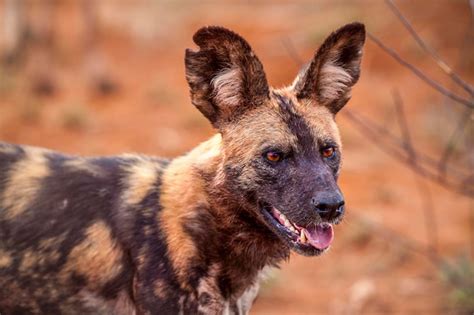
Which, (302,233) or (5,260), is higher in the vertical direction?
(5,260)

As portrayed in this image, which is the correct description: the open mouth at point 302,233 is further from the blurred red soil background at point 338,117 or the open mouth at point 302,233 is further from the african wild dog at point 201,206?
the blurred red soil background at point 338,117

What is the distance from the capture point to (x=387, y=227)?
305 inches

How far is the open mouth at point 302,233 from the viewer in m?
3.22

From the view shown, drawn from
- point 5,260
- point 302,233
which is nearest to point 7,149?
point 5,260

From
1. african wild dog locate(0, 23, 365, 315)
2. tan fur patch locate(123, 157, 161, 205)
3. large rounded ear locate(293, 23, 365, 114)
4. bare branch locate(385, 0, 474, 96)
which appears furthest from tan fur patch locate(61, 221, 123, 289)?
bare branch locate(385, 0, 474, 96)

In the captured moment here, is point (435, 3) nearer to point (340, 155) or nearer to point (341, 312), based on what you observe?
point (341, 312)

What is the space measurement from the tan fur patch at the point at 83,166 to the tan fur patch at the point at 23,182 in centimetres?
9

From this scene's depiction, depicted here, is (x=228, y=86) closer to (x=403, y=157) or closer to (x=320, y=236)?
(x=320, y=236)

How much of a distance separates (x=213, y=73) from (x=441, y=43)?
865 cm

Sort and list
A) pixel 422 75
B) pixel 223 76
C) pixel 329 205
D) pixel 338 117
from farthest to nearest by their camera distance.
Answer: pixel 338 117
pixel 422 75
pixel 223 76
pixel 329 205

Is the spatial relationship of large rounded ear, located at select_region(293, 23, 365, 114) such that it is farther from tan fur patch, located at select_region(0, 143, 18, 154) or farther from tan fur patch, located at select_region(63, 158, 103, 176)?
tan fur patch, located at select_region(0, 143, 18, 154)

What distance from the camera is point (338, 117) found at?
10.4 meters

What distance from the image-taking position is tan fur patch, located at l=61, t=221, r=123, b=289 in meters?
3.38

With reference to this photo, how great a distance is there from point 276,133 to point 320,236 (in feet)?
1.35
